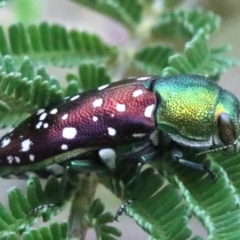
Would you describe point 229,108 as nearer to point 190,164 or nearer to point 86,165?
point 190,164

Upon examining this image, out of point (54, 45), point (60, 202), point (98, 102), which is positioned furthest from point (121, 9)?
point (60, 202)

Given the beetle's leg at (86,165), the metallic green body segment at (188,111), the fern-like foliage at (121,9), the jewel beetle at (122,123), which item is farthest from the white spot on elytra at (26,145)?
the fern-like foliage at (121,9)

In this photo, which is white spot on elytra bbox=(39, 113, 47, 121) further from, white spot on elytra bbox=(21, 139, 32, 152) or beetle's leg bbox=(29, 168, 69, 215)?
beetle's leg bbox=(29, 168, 69, 215)

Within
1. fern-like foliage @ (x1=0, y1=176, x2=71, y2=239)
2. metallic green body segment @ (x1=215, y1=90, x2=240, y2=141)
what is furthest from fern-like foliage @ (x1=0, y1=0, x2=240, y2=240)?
metallic green body segment @ (x1=215, y1=90, x2=240, y2=141)

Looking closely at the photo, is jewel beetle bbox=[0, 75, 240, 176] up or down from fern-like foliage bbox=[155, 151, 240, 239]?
up

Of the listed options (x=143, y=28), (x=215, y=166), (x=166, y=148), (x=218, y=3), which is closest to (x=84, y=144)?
(x=166, y=148)

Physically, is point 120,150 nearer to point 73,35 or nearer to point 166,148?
point 166,148
